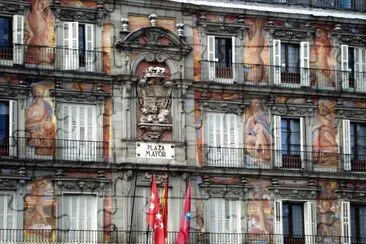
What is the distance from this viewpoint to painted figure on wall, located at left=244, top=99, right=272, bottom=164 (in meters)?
53.2

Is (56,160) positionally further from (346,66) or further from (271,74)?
(346,66)

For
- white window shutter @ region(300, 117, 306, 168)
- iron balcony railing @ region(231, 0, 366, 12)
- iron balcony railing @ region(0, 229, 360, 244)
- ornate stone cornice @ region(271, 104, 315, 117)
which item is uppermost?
iron balcony railing @ region(231, 0, 366, 12)

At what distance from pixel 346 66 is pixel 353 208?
19.8 ft


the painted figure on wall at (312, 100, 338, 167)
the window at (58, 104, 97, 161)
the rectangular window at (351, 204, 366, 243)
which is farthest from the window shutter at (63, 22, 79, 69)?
the rectangular window at (351, 204, 366, 243)

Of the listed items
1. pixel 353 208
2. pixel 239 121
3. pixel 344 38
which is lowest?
pixel 353 208

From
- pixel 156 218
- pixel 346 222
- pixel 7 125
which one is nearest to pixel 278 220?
pixel 346 222

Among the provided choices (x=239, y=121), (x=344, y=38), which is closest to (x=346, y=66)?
(x=344, y=38)

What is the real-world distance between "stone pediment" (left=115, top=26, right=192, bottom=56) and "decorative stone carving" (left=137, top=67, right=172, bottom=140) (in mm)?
904

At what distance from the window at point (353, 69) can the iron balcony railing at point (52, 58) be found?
10.8 metres

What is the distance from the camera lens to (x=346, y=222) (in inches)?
2119

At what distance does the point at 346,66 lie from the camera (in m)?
55.4

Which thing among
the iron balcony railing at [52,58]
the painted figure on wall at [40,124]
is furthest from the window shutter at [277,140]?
the painted figure on wall at [40,124]

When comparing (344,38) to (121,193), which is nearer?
(121,193)

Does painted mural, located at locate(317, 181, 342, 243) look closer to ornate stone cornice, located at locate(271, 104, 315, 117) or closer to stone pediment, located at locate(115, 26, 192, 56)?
ornate stone cornice, located at locate(271, 104, 315, 117)
